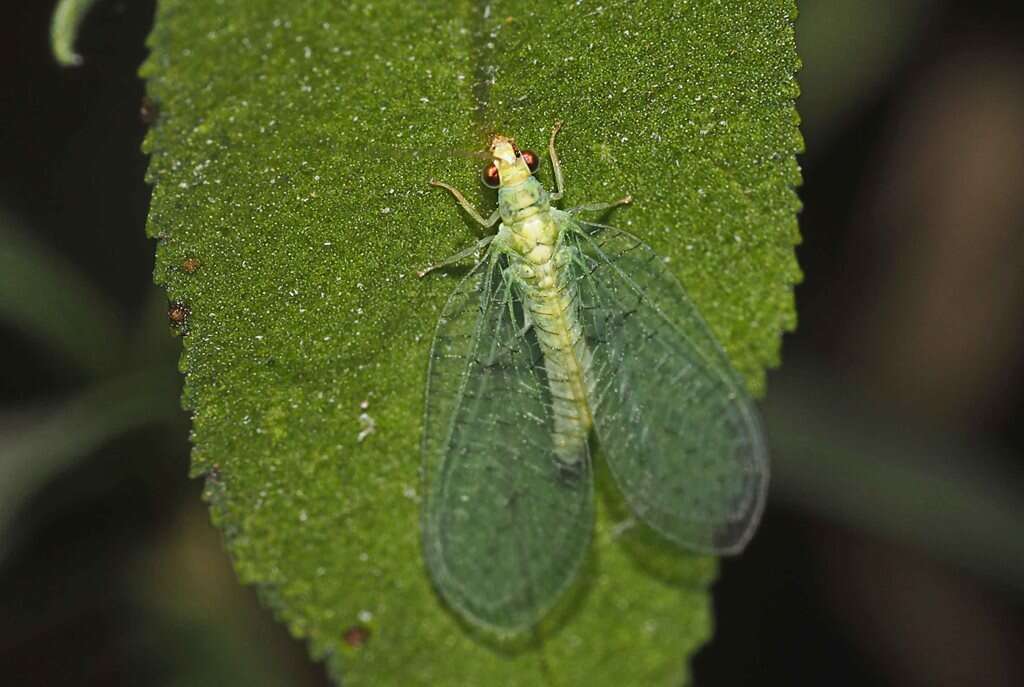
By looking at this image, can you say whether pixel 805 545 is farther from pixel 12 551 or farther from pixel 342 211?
pixel 12 551

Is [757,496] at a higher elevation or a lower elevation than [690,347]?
lower

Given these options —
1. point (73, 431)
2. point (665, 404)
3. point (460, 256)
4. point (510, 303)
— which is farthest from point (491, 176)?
point (73, 431)

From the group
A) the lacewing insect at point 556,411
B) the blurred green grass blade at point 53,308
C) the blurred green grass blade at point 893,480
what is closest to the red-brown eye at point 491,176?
the lacewing insect at point 556,411

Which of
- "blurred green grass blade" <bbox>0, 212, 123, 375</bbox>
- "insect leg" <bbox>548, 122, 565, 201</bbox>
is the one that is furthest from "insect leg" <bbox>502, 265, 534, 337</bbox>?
"blurred green grass blade" <bbox>0, 212, 123, 375</bbox>

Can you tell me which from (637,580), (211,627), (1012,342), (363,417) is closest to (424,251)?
(363,417)

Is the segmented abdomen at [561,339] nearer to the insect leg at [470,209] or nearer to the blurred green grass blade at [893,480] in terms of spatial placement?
the insect leg at [470,209]

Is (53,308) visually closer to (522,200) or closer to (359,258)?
(359,258)
